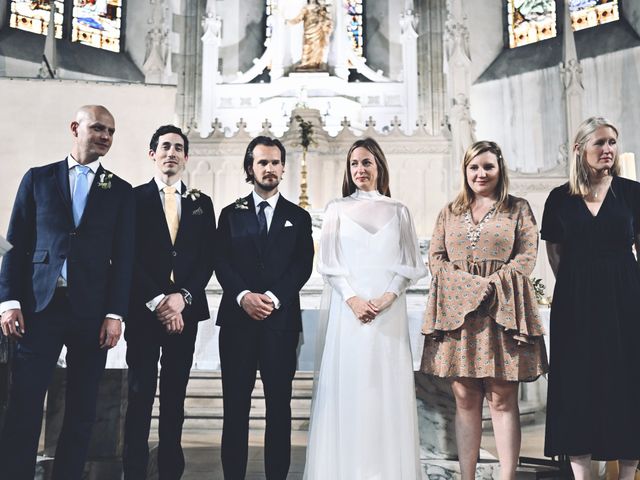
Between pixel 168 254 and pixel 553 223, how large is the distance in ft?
5.09

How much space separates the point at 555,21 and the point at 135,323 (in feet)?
39.4

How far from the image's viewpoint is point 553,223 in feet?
8.37

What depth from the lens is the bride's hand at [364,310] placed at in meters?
2.46

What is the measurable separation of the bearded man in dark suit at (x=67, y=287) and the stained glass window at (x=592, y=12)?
36.7 feet

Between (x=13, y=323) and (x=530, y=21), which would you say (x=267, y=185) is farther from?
(x=530, y=21)

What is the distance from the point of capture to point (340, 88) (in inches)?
433

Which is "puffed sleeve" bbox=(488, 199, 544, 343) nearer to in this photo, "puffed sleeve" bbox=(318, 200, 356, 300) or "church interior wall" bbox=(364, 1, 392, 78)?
"puffed sleeve" bbox=(318, 200, 356, 300)

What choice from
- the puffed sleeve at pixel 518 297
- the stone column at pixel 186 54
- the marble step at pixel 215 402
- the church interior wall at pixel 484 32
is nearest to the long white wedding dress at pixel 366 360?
the puffed sleeve at pixel 518 297

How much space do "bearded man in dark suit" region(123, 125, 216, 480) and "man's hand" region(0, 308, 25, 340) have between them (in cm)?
39

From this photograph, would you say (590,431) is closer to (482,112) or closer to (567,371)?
(567,371)

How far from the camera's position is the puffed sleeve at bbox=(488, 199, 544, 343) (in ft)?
7.66

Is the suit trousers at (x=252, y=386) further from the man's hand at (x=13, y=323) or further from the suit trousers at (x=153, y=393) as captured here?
the man's hand at (x=13, y=323)

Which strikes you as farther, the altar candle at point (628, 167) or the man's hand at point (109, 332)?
the altar candle at point (628, 167)

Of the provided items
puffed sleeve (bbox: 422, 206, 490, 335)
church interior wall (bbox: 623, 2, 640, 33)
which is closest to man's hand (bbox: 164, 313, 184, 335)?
puffed sleeve (bbox: 422, 206, 490, 335)
